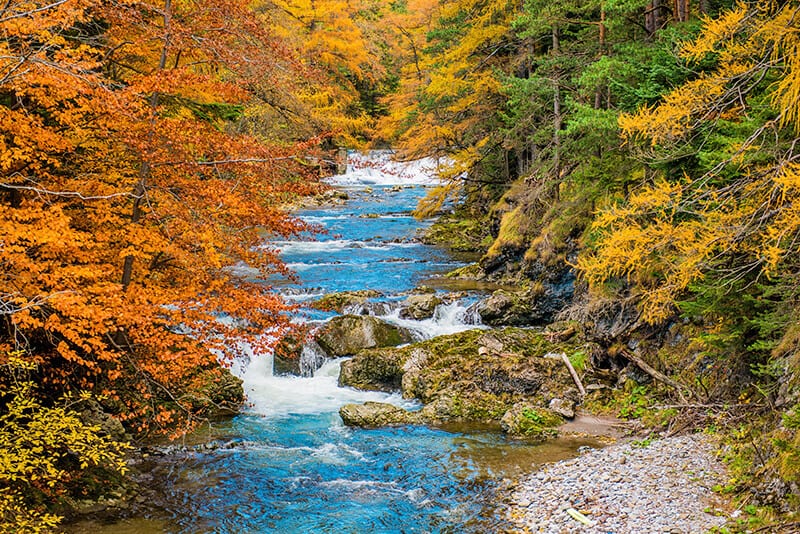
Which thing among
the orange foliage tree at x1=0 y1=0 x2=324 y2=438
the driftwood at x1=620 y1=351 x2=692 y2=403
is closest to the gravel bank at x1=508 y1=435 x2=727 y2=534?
the driftwood at x1=620 y1=351 x2=692 y2=403

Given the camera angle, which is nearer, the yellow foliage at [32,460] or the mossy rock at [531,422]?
the yellow foliage at [32,460]

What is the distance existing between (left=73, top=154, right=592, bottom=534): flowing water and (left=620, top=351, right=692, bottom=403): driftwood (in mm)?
1755

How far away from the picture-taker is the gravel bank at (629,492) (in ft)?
21.3

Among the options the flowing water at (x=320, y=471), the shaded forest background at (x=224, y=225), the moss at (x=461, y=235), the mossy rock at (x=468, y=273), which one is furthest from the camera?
the moss at (x=461, y=235)

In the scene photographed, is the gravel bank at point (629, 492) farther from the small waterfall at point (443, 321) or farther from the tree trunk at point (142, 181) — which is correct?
the small waterfall at point (443, 321)

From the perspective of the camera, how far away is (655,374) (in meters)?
10.3

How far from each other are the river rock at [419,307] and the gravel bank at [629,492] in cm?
779

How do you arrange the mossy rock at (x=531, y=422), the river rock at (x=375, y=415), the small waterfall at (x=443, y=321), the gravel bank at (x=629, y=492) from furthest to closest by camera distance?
the small waterfall at (x=443, y=321) → the river rock at (x=375, y=415) → the mossy rock at (x=531, y=422) → the gravel bank at (x=629, y=492)

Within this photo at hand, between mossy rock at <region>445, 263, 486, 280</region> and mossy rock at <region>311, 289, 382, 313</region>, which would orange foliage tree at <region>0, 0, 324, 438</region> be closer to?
mossy rock at <region>311, 289, 382, 313</region>

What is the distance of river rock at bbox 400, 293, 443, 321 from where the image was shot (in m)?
16.2

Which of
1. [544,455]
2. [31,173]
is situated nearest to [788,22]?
[544,455]

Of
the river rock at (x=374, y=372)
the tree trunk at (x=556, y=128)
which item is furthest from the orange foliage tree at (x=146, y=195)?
the tree trunk at (x=556, y=128)

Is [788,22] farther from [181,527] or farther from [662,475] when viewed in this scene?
[181,527]

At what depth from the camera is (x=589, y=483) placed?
779cm
